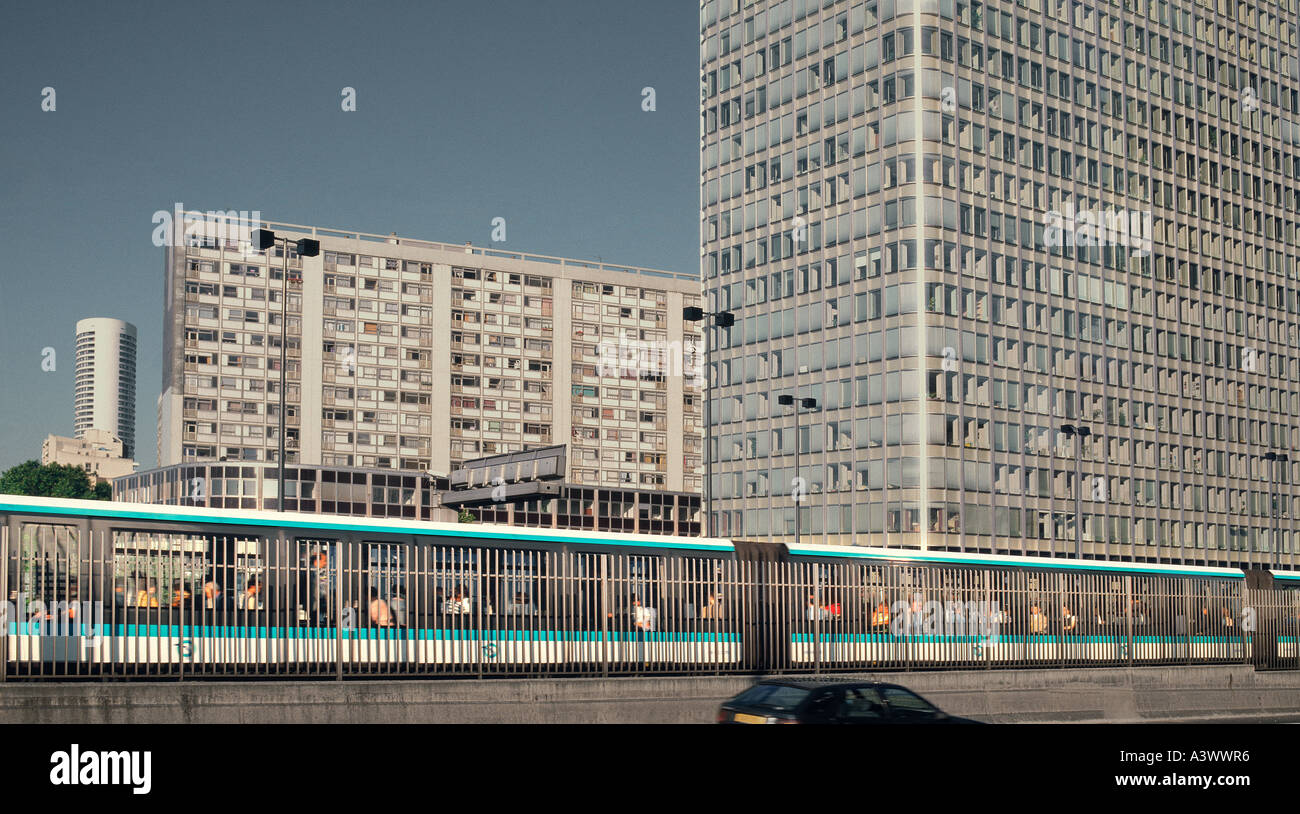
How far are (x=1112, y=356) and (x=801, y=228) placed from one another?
25.5 m

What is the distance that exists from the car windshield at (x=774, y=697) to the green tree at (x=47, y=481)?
149 metres

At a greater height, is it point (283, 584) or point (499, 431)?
point (499, 431)

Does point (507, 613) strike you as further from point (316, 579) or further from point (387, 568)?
point (316, 579)

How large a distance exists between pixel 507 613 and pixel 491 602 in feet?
1.17

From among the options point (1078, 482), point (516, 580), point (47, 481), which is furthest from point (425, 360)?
point (516, 580)

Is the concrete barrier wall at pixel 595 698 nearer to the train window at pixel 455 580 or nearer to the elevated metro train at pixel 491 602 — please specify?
the elevated metro train at pixel 491 602

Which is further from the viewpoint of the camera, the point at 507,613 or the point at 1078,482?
the point at 1078,482

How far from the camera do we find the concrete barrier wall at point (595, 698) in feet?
59.6

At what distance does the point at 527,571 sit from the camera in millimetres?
23219

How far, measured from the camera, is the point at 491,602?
2286cm
